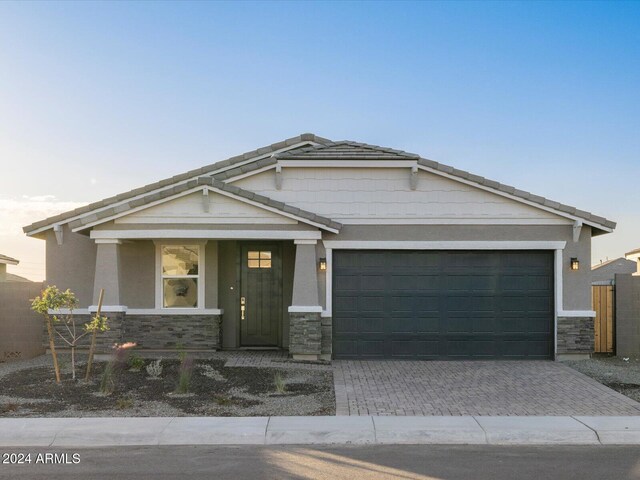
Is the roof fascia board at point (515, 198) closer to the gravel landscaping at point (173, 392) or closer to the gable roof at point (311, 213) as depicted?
the gable roof at point (311, 213)

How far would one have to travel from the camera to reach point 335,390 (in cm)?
1185

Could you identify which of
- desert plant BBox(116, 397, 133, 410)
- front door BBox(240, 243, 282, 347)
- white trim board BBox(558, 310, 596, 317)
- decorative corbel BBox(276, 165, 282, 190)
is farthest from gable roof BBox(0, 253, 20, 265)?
white trim board BBox(558, 310, 596, 317)

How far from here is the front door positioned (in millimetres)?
16719

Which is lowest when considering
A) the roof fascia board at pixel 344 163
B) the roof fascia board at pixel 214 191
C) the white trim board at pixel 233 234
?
the white trim board at pixel 233 234

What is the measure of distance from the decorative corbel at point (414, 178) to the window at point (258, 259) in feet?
12.6

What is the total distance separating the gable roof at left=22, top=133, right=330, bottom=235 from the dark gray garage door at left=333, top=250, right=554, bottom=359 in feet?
12.2

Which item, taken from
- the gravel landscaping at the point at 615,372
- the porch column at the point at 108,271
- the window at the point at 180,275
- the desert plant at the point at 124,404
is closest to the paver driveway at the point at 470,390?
the gravel landscaping at the point at 615,372

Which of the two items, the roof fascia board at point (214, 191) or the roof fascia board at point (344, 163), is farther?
the roof fascia board at point (344, 163)

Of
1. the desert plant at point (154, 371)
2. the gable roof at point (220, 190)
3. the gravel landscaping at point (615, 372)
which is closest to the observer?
the gravel landscaping at point (615, 372)

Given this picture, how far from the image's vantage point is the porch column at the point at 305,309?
49.0 ft

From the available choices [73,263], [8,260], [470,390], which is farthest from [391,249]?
[8,260]

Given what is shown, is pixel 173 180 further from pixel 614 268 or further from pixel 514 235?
pixel 614 268

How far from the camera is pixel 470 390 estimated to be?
11922mm

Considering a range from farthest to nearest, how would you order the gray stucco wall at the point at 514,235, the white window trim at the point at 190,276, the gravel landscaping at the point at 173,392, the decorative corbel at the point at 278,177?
the white window trim at the point at 190,276 < the decorative corbel at the point at 278,177 < the gray stucco wall at the point at 514,235 < the gravel landscaping at the point at 173,392
